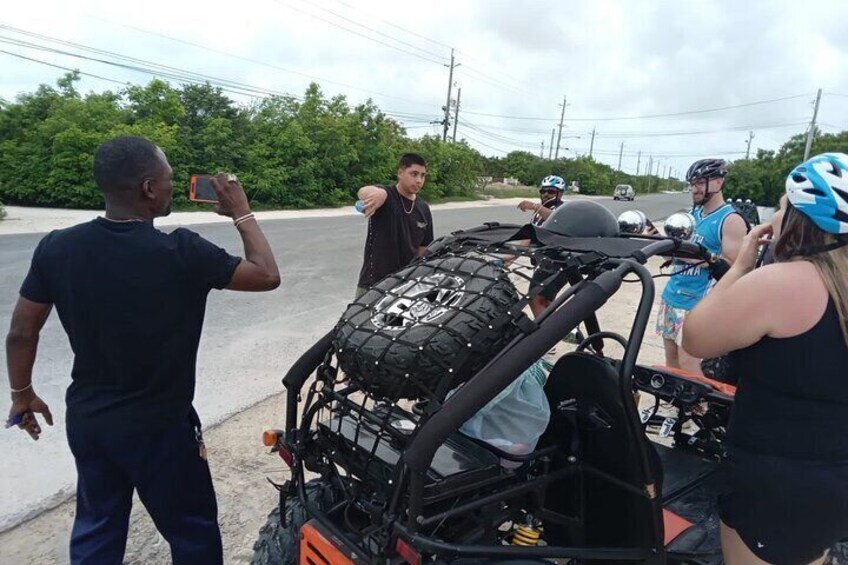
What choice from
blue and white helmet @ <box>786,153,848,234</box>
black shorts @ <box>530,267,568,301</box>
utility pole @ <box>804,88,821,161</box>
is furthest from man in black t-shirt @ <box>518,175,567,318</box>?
utility pole @ <box>804,88,821,161</box>

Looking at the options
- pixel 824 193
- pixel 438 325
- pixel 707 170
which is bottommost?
pixel 438 325

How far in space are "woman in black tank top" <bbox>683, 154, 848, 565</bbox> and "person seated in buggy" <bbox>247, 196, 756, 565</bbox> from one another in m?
0.23

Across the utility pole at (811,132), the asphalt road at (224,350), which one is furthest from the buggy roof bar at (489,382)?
the utility pole at (811,132)

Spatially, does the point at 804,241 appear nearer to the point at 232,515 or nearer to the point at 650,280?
the point at 650,280

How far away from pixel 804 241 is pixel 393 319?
114 centimetres

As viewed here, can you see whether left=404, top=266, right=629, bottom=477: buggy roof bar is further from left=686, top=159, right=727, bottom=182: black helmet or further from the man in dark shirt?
left=686, top=159, right=727, bottom=182: black helmet

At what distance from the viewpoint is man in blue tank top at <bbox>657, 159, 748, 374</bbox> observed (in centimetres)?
397

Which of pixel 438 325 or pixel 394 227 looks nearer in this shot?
pixel 438 325

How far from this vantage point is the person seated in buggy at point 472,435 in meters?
1.56

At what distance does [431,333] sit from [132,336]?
104 centimetres

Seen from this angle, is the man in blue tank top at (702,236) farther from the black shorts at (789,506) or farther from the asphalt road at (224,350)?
the asphalt road at (224,350)

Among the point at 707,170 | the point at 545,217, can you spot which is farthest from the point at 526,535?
the point at 545,217

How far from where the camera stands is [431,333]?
1.57 meters

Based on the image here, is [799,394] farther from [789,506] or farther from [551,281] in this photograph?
[551,281]
